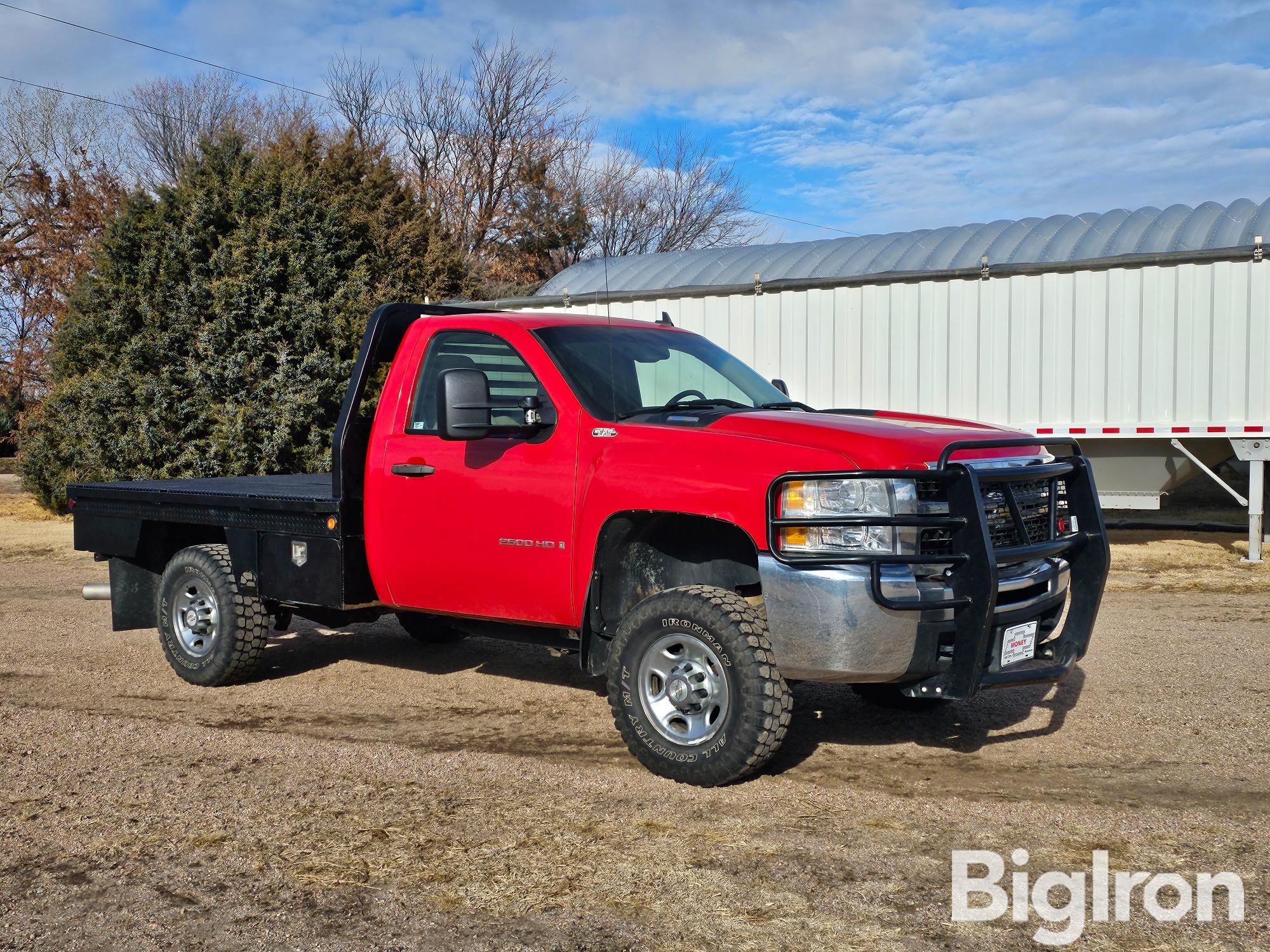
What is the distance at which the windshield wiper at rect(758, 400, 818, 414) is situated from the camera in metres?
5.90

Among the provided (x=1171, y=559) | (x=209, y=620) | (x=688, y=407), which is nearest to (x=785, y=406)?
(x=688, y=407)

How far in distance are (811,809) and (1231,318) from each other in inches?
376

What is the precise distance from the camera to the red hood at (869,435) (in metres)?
4.59

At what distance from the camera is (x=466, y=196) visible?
36188 mm

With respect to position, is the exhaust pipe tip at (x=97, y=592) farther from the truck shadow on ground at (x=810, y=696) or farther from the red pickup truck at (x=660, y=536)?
the truck shadow on ground at (x=810, y=696)

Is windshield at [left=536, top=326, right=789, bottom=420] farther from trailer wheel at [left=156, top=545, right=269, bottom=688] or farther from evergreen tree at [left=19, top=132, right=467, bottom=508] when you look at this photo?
evergreen tree at [left=19, top=132, right=467, bottom=508]

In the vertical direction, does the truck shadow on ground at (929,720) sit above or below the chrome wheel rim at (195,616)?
below

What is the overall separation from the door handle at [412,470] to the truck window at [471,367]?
0.61 feet

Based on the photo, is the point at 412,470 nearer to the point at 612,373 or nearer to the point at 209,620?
the point at 612,373

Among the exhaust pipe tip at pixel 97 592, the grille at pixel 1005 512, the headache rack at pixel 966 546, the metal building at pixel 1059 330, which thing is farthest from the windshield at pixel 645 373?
the metal building at pixel 1059 330

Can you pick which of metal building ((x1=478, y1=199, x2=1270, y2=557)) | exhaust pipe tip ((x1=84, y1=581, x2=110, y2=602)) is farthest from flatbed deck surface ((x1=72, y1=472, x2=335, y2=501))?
metal building ((x1=478, y1=199, x2=1270, y2=557))

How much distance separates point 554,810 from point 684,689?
2.35 feet

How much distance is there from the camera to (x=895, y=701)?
6.19 meters

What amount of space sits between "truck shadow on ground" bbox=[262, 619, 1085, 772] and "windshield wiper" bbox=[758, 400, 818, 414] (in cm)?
160
